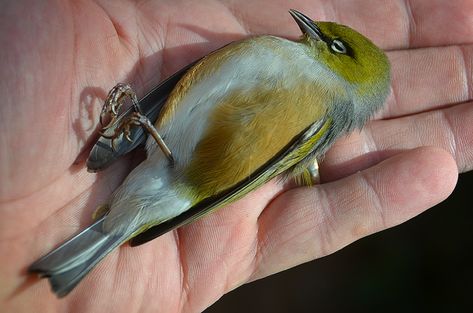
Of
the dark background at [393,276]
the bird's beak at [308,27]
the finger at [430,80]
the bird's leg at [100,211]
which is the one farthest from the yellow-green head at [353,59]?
the dark background at [393,276]

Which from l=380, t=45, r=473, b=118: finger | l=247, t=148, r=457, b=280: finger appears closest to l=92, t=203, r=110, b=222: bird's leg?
l=247, t=148, r=457, b=280: finger

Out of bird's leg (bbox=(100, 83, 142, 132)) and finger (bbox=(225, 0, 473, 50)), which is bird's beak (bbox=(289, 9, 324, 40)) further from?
bird's leg (bbox=(100, 83, 142, 132))

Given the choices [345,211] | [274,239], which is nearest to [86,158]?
[274,239]

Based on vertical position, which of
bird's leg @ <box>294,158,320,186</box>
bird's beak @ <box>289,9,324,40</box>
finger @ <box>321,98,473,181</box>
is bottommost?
finger @ <box>321,98,473,181</box>

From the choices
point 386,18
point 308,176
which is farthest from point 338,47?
point 386,18

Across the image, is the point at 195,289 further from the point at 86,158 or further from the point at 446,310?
the point at 446,310

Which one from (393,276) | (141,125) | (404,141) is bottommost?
(393,276)

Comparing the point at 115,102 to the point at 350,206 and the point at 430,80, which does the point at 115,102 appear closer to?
the point at 350,206
